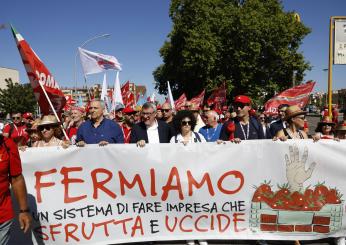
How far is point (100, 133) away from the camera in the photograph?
436 centimetres

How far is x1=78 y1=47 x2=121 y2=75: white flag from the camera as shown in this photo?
8.95 m

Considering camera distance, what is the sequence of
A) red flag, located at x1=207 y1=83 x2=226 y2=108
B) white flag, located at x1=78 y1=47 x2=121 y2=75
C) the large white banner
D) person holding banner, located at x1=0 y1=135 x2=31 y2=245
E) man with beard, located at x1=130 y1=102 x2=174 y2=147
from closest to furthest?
person holding banner, located at x1=0 y1=135 x2=31 y2=245
the large white banner
man with beard, located at x1=130 y1=102 x2=174 y2=147
white flag, located at x1=78 y1=47 x2=121 y2=75
red flag, located at x1=207 y1=83 x2=226 y2=108

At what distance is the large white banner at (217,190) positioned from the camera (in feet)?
12.8

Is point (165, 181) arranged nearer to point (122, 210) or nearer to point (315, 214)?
point (122, 210)

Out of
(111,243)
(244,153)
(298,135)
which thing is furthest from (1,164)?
(298,135)

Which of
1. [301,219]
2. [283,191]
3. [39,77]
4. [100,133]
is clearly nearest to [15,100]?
[39,77]

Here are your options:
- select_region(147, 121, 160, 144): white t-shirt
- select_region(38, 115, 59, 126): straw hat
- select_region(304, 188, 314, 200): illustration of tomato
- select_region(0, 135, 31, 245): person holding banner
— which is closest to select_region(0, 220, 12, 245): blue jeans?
select_region(0, 135, 31, 245): person holding banner

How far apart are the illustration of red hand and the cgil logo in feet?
10.4

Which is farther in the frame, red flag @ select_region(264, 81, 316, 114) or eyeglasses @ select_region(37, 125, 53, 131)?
red flag @ select_region(264, 81, 316, 114)

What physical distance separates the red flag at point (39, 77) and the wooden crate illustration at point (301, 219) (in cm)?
295

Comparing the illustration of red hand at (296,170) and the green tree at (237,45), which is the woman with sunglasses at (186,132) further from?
the green tree at (237,45)

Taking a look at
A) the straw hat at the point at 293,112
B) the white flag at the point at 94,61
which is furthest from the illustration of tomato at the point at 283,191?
the white flag at the point at 94,61

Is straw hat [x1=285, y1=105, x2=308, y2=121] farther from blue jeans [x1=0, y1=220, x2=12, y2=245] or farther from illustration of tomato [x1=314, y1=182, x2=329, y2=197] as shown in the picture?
blue jeans [x1=0, y1=220, x2=12, y2=245]

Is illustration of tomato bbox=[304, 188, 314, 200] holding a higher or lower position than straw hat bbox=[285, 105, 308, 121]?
lower
